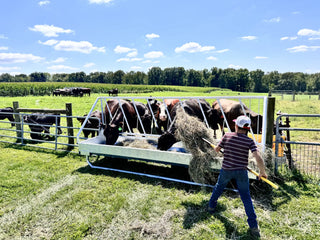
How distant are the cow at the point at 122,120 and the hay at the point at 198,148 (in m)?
2.26

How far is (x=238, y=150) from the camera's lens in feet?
10.9

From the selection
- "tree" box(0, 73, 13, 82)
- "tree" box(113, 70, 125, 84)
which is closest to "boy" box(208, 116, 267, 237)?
"tree" box(113, 70, 125, 84)

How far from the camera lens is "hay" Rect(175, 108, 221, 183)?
423 cm

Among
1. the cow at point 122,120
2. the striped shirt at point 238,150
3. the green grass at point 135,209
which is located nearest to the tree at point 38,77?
the cow at point 122,120

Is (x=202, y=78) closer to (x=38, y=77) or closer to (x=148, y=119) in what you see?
(x=38, y=77)

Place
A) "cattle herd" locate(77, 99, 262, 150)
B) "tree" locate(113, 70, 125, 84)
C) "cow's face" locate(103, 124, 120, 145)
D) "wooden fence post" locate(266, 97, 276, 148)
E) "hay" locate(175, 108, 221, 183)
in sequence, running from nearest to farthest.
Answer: "hay" locate(175, 108, 221, 183), "wooden fence post" locate(266, 97, 276, 148), "cow's face" locate(103, 124, 120, 145), "cattle herd" locate(77, 99, 262, 150), "tree" locate(113, 70, 125, 84)

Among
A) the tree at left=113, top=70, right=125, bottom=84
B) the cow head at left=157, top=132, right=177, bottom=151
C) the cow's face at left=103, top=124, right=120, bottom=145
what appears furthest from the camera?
the tree at left=113, top=70, right=125, bottom=84

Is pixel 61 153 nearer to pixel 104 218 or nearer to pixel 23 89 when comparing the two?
pixel 104 218

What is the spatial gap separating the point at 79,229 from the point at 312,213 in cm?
402

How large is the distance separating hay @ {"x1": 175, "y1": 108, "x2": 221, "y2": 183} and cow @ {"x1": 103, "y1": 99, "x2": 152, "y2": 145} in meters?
2.26

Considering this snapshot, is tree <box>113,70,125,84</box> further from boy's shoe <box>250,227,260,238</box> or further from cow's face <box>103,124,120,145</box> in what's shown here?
boy's shoe <box>250,227,260,238</box>

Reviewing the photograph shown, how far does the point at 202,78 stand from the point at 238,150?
116770 mm

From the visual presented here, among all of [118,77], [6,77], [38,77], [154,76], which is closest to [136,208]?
[154,76]

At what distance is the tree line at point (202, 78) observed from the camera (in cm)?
9238
